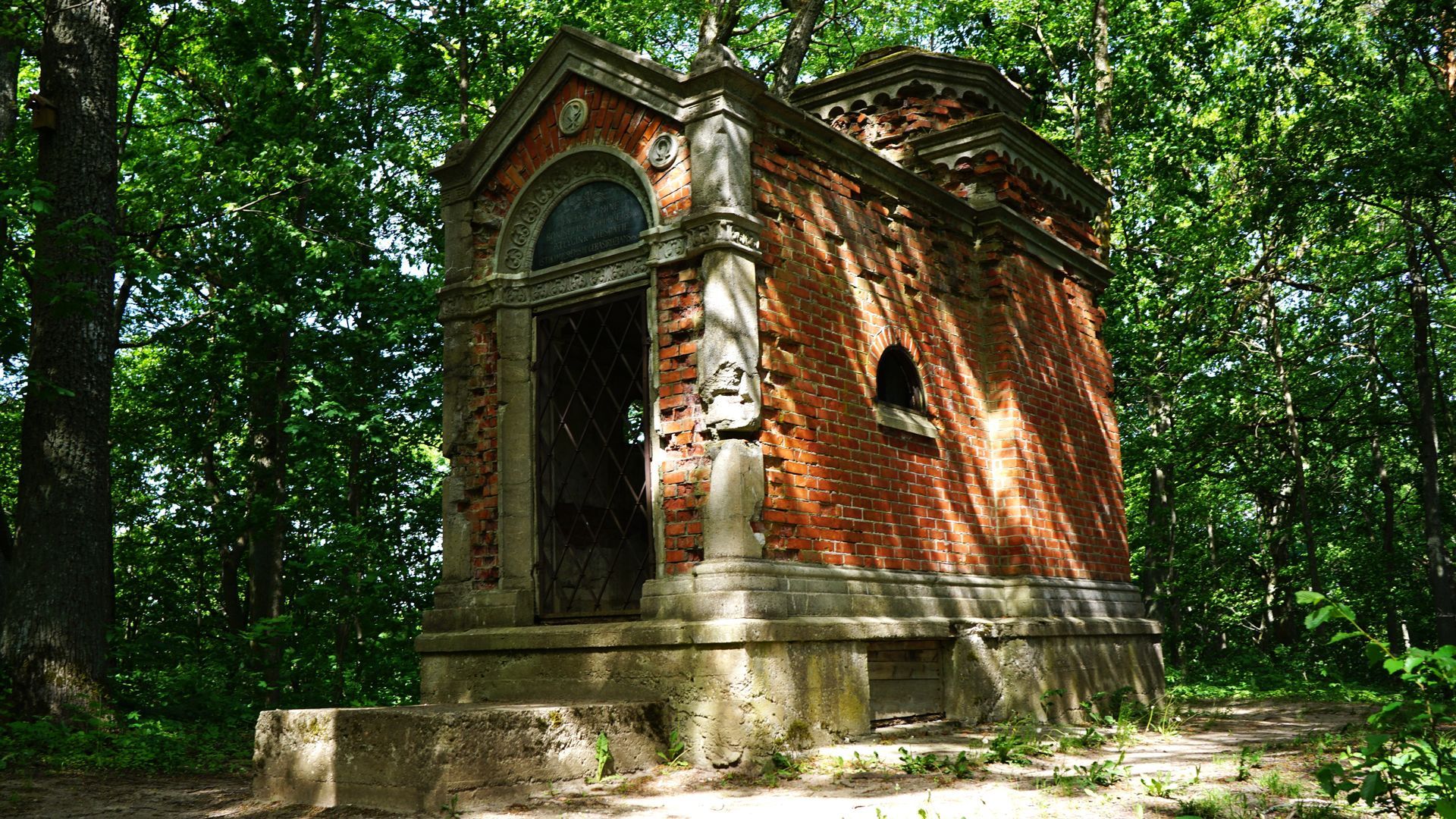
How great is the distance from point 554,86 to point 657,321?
2.14 m

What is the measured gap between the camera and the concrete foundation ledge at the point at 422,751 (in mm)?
Result: 5754

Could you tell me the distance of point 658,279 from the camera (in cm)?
787

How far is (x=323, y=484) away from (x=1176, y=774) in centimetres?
1198

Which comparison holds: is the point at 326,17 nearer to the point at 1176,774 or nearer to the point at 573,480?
the point at 573,480

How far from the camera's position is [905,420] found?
898cm

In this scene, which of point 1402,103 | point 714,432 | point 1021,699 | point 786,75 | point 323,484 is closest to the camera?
point 714,432

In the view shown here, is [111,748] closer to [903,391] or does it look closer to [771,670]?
[771,670]

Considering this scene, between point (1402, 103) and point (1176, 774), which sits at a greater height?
point (1402, 103)

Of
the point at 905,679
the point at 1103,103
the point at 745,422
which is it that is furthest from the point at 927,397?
the point at 1103,103

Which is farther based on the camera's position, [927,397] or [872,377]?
[927,397]

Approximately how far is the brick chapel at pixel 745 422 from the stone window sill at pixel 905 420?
2cm

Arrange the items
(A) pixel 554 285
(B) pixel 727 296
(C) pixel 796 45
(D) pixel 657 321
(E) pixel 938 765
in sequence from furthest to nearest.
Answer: (C) pixel 796 45 → (A) pixel 554 285 → (D) pixel 657 321 → (B) pixel 727 296 → (E) pixel 938 765

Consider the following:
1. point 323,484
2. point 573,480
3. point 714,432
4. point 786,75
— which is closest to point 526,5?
point 786,75

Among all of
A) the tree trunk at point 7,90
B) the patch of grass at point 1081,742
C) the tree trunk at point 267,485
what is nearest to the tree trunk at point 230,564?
the tree trunk at point 267,485
